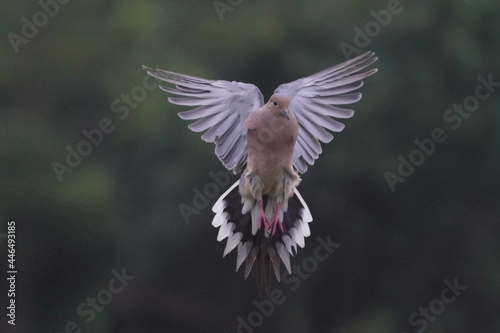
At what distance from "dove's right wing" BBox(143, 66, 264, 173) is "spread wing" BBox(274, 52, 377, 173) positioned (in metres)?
0.15

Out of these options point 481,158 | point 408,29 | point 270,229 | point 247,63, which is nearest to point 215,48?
point 247,63

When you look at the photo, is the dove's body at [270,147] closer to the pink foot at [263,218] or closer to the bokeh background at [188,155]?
the pink foot at [263,218]

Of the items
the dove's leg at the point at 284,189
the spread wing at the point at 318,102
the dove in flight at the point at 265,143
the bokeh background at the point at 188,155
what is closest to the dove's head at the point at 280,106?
the dove in flight at the point at 265,143

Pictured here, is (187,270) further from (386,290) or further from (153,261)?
(386,290)

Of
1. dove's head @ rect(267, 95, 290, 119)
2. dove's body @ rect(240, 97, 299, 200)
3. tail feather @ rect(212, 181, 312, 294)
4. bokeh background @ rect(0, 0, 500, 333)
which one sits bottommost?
tail feather @ rect(212, 181, 312, 294)

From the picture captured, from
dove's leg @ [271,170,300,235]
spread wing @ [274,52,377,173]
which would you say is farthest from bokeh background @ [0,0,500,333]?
dove's leg @ [271,170,300,235]

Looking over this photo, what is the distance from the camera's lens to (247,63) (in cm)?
828

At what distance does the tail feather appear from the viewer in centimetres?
425

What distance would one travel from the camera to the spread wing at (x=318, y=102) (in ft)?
14.7

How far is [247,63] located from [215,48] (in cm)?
28

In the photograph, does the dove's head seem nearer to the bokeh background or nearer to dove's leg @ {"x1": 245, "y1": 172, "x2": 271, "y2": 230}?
dove's leg @ {"x1": 245, "y1": 172, "x2": 271, "y2": 230}

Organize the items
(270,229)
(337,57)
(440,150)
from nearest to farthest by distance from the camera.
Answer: (270,229), (337,57), (440,150)

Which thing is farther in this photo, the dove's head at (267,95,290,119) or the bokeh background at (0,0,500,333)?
the bokeh background at (0,0,500,333)

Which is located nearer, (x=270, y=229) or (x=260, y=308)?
(x=270, y=229)
